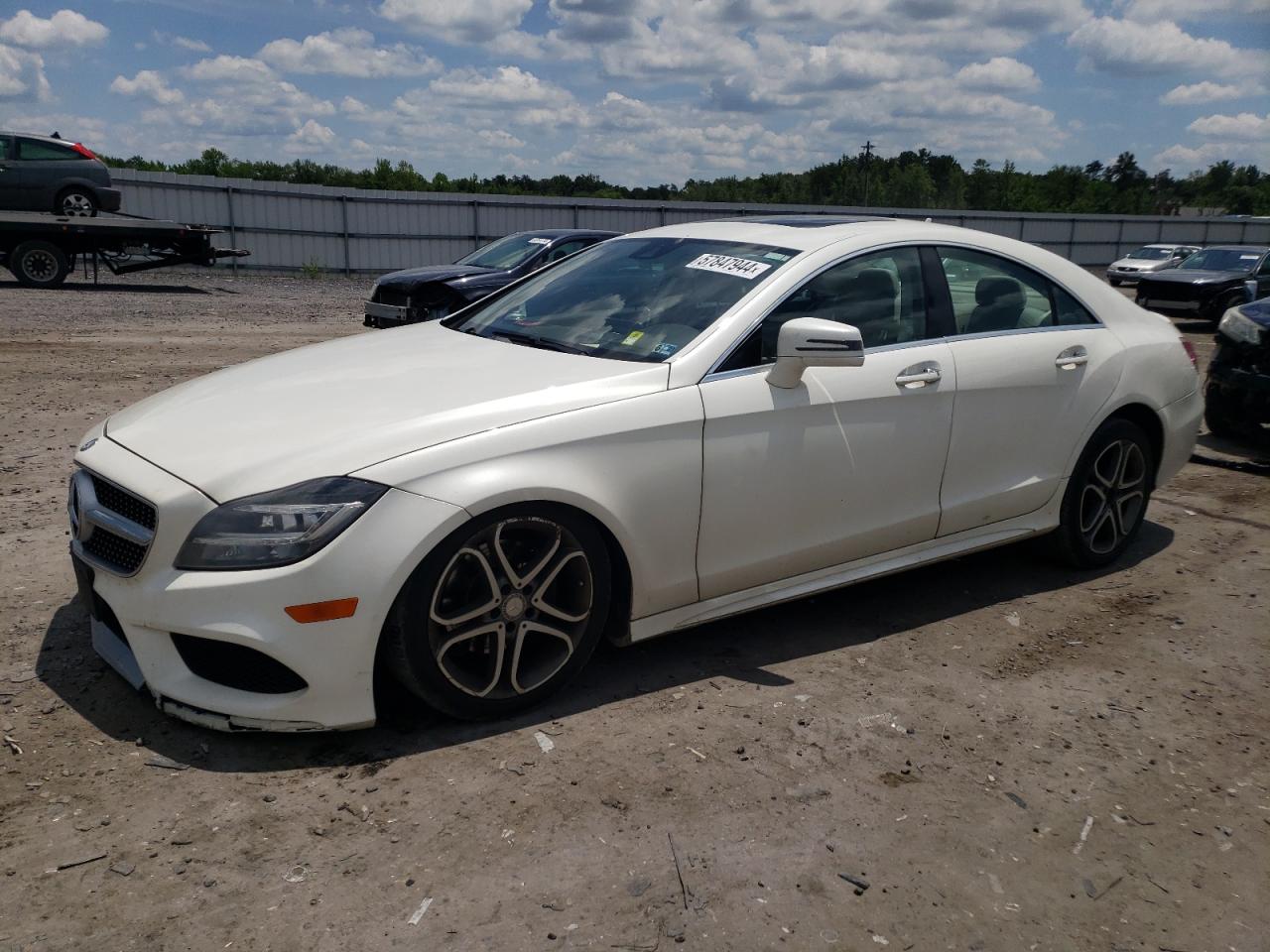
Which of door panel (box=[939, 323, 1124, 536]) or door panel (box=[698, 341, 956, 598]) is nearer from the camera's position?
door panel (box=[698, 341, 956, 598])

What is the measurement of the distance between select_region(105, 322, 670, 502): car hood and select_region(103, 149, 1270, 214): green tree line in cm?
7002

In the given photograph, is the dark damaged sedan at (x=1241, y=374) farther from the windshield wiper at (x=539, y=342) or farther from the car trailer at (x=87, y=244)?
the car trailer at (x=87, y=244)

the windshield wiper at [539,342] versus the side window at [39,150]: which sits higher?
the side window at [39,150]

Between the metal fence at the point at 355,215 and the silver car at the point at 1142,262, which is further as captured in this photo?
the silver car at the point at 1142,262

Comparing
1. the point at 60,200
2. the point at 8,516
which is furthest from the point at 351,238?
the point at 8,516

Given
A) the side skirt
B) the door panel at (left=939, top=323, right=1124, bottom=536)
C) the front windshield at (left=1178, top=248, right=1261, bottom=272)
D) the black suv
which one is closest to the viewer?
the side skirt

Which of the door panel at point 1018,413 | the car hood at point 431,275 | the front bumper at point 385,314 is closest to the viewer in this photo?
the door panel at point 1018,413

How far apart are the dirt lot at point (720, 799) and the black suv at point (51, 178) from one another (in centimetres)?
1797

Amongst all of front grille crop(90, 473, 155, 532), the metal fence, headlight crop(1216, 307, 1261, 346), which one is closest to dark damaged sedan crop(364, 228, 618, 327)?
headlight crop(1216, 307, 1261, 346)

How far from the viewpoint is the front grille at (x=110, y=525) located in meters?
3.17

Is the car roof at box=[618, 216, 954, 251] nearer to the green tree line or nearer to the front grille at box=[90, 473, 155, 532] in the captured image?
the front grille at box=[90, 473, 155, 532]

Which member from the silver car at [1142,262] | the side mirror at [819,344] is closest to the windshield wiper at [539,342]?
the side mirror at [819,344]

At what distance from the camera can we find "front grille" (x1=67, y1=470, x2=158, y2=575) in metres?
3.17

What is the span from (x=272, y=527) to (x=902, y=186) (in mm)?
105462
